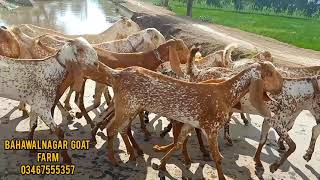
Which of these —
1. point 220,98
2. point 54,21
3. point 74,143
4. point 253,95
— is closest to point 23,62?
point 74,143

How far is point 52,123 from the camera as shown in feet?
22.8

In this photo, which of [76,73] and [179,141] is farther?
[76,73]

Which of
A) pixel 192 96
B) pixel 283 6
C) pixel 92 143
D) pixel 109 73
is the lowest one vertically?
pixel 92 143

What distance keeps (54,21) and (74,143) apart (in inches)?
1008

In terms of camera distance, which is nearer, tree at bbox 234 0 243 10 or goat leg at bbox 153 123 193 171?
goat leg at bbox 153 123 193 171

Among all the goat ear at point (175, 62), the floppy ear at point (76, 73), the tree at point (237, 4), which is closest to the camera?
the floppy ear at point (76, 73)

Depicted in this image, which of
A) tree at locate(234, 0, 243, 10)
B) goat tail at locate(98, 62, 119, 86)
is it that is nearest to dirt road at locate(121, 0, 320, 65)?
goat tail at locate(98, 62, 119, 86)

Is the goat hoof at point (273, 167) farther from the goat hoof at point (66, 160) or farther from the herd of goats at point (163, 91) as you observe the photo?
the goat hoof at point (66, 160)

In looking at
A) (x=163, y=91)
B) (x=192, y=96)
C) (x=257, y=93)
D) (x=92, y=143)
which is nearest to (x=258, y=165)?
(x=257, y=93)

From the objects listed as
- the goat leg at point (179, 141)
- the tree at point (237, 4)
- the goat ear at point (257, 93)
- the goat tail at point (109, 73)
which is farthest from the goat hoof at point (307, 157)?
the tree at point (237, 4)

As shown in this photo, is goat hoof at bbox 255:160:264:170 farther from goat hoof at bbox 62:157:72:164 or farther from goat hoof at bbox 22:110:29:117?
goat hoof at bbox 22:110:29:117

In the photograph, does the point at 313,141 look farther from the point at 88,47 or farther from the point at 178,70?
the point at 88,47

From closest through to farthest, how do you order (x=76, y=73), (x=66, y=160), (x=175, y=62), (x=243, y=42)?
(x=76, y=73) → (x=66, y=160) → (x=175, y=62) → (x=243, y=42)

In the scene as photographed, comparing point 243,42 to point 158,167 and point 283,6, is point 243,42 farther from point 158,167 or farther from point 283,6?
point 283,6
